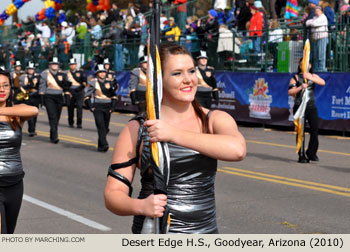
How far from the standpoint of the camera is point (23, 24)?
43.6m

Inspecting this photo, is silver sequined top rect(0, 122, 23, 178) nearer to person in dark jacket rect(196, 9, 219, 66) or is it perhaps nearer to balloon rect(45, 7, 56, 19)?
person in dark jacket rect(196, 9, 219, 66)

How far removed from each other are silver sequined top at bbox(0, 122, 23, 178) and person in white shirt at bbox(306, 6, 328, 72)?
13508mm

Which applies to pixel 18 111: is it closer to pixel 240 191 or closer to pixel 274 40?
pixel 240 191

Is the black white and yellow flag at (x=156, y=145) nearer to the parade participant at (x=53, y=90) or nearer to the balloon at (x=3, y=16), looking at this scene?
the parade participant at (x=53, y=90)

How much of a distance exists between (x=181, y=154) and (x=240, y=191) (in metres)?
7.13

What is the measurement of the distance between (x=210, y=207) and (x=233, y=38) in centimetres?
1834

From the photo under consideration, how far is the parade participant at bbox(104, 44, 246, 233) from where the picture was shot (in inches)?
134

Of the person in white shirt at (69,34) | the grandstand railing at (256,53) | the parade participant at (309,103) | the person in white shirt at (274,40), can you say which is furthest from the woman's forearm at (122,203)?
the person in white shirt at (69,34)

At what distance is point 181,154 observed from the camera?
3.45 metres

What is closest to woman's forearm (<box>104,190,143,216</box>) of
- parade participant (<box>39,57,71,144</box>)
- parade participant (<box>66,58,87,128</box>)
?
parade participant (<box>39,57,71,144</box>)

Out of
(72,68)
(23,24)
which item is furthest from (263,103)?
(23,24)

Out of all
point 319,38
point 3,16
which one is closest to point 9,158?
point 319,38

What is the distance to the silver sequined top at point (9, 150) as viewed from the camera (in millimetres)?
6055

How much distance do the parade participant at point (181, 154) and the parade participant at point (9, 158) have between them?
252cm
